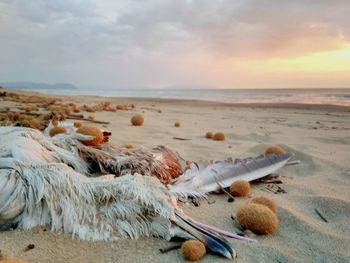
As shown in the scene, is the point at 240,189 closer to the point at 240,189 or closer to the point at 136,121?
the point at 240,189

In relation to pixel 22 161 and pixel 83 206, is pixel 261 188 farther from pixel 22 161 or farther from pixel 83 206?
pixel 22 161

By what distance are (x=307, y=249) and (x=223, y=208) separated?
0.82 metres

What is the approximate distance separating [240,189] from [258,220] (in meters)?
0.77

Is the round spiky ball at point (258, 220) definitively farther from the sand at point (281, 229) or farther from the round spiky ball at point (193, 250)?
the round spiky ball at point (193, 250)

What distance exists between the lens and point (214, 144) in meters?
6.09

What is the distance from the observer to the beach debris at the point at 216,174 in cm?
322

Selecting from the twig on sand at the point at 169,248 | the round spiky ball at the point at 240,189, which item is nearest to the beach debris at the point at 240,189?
the round spiky ball at the point at 240,189

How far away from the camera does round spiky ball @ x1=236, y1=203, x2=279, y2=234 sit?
2602 mm

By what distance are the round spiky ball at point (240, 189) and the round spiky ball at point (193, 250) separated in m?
1.22

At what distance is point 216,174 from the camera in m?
3.55

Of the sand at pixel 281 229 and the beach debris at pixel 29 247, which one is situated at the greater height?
the beach debris at pixel 29 247

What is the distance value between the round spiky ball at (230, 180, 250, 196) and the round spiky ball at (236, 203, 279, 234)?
68cm

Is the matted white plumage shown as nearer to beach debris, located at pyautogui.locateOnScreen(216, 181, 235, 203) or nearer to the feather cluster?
the feather cluster

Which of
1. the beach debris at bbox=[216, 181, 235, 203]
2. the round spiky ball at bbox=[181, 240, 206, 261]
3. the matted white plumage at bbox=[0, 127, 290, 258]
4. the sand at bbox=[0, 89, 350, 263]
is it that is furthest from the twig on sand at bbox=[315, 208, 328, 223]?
the round spiky ball at bbox=[181, 240, 206, 261]
